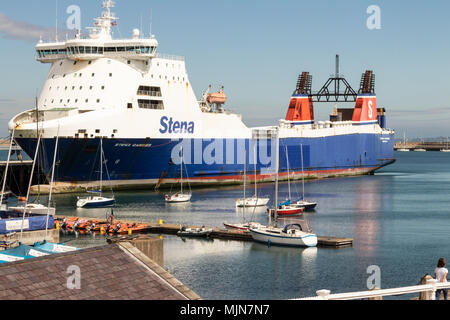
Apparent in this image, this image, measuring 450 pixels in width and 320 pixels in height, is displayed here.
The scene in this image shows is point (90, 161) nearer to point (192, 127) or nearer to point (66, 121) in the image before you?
point (66, 121)

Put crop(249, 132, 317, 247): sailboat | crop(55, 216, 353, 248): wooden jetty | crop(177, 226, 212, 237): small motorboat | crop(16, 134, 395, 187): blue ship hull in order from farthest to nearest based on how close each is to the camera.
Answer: crop(16, 134, 395, 187): blue ship hull < crop(177, 226, 212, 237): small motorboat < crop(55, 216, 353, 248): wooden jetty < crop(249, 132, 317, 247): sailboat

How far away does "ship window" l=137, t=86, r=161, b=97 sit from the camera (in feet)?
194

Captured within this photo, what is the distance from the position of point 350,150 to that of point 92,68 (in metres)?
42.5

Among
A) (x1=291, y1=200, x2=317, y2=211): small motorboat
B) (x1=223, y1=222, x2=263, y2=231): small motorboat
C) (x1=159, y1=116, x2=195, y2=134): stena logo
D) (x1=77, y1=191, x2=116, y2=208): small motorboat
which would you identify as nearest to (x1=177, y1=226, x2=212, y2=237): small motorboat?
(x1=223, y1=222, x2=263, y2=231): small motorboat

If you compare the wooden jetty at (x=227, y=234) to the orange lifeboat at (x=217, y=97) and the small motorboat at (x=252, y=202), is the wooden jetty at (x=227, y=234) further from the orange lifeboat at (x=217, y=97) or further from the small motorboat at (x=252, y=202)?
the orange lifeboat at (x=217, y=97)

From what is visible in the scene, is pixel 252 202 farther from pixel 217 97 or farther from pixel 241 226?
pixel 217 97

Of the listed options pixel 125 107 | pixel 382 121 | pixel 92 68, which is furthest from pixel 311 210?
pixel 382 121

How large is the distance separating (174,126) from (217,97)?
11.4 m

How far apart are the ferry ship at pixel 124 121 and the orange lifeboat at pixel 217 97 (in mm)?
107

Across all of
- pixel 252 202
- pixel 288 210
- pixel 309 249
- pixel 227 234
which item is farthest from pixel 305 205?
pixel 309 249

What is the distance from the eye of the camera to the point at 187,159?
205ft

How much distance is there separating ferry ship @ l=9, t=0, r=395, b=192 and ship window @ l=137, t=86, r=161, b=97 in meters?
0.09

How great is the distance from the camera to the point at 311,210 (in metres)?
51.5

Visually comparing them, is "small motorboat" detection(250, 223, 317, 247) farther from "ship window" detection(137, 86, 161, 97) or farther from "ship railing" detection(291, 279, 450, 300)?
"ship window" detection(137, 86, 161, 97)
